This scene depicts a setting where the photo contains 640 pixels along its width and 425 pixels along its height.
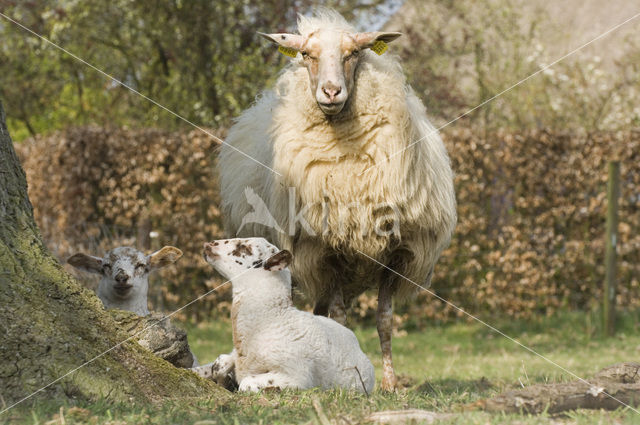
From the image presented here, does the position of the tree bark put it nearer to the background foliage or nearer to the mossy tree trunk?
the mossy tree trunk

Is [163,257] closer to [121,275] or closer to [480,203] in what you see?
[121,275]

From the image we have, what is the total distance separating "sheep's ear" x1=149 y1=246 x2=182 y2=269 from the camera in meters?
5.01

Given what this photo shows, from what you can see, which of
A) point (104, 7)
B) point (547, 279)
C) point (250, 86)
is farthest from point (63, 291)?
point (104, 7)

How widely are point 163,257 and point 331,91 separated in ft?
5.11

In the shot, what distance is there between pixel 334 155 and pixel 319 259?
75cm

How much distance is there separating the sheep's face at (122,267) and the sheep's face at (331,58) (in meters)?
1.41

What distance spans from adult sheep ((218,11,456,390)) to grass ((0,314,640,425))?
36.2 inches

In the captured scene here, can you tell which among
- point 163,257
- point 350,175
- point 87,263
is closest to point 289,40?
point 350,175

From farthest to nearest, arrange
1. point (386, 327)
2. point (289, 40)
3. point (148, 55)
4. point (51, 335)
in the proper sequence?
point (148, 55), point (386, 327), point (289, 40), point (51, 335)

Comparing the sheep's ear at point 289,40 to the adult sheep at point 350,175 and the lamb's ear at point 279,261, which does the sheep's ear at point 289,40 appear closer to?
the adult sheep at point 350,175

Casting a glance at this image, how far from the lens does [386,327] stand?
5438 millimetres

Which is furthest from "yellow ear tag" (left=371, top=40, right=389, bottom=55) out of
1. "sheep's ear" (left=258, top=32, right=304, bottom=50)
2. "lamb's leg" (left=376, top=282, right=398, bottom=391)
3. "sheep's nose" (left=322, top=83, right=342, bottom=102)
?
"lamb's leg" (left=376, top=282, right=398, bottom=391)

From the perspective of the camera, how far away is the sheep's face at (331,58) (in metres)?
4.77

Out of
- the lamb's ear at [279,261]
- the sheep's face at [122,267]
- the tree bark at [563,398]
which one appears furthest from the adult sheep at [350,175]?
the tree bark at [563,398]
